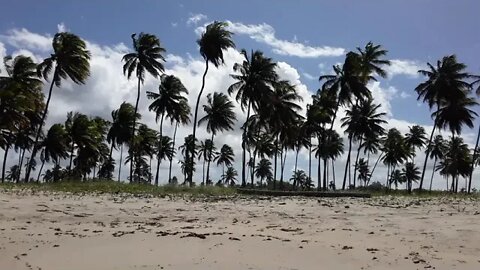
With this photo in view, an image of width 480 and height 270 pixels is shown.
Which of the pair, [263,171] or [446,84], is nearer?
[446,84]

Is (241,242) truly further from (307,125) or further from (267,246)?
(307,125)

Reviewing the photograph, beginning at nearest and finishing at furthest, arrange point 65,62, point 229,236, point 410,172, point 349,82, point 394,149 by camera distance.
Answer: point 229,236, point 65,62, point 349,82, point 394,149, point 410,172

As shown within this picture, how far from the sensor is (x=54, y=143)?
52438 mm

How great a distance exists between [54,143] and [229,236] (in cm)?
4609

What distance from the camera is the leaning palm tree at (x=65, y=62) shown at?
118ft

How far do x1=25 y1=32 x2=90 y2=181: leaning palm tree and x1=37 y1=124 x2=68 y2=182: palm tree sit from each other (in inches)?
642

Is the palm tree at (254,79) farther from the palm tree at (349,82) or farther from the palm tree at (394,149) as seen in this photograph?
the palm tree at (394,149)

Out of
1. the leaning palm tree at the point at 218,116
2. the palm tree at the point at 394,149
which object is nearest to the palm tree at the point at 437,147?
the palm tree at the point at 394,149

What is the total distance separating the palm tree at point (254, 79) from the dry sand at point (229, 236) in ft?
94.4

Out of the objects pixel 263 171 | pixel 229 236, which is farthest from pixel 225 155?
pixel 229 236

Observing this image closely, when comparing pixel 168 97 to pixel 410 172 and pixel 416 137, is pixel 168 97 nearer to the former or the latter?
pixel 416 137

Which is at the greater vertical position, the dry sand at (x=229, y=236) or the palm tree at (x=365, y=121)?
the palm tree at (x=365, y=121)

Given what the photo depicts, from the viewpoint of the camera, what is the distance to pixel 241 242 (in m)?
10.1

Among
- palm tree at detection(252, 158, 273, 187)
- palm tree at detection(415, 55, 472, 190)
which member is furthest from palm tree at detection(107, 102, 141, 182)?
palm tree at detection(252, 158, 273, 187)
